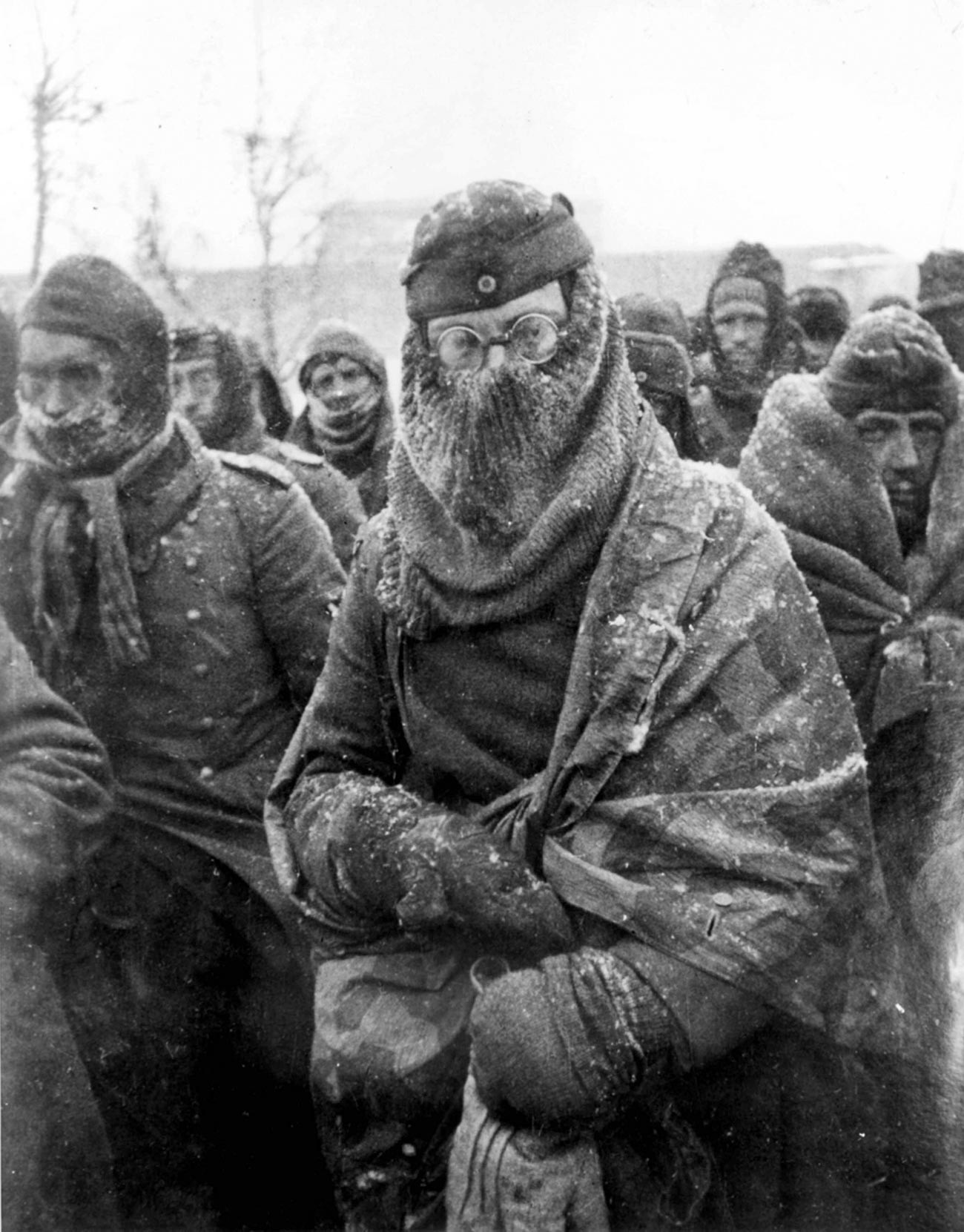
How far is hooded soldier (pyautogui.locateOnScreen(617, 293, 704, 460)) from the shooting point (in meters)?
2.75

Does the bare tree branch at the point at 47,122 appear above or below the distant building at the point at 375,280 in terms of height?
above

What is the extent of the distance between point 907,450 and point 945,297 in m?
0.31

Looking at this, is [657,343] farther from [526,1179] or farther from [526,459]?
[526,1179]

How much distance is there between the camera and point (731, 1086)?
262cm

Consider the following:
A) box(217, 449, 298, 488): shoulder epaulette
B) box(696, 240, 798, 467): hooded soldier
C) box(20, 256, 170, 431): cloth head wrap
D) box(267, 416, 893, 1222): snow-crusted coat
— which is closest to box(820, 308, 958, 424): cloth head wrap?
box(696, 240, 798, 467): hooded soldier

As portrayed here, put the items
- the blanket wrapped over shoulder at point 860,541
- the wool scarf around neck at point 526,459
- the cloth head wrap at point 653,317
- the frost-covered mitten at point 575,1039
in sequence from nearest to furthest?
1. the frost-covered mitten at point 575,1039
2. the wool scarf around neck at point 526,459
3. the cloth head wrap at point 653,317
4. the blanket wrapped over shoulder at point 860,541

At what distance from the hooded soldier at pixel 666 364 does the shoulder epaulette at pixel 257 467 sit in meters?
0.78

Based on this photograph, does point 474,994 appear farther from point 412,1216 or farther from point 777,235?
point 777,235

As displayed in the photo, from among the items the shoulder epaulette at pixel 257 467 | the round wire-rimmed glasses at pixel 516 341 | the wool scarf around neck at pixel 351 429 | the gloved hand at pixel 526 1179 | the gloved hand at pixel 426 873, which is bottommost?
the gloved hand at pixel 526 1179

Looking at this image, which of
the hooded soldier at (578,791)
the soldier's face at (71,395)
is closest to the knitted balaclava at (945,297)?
the hooded soldier at (578,791)

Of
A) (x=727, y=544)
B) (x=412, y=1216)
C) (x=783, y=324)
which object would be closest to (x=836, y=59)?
(x=783, y=324)

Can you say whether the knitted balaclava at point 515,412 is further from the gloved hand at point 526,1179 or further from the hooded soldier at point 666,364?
the gloved hand at point 526,1179

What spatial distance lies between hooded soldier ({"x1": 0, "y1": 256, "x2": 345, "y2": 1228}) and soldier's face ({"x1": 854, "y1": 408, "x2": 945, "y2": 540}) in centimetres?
114

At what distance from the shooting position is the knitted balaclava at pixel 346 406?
2.86m
